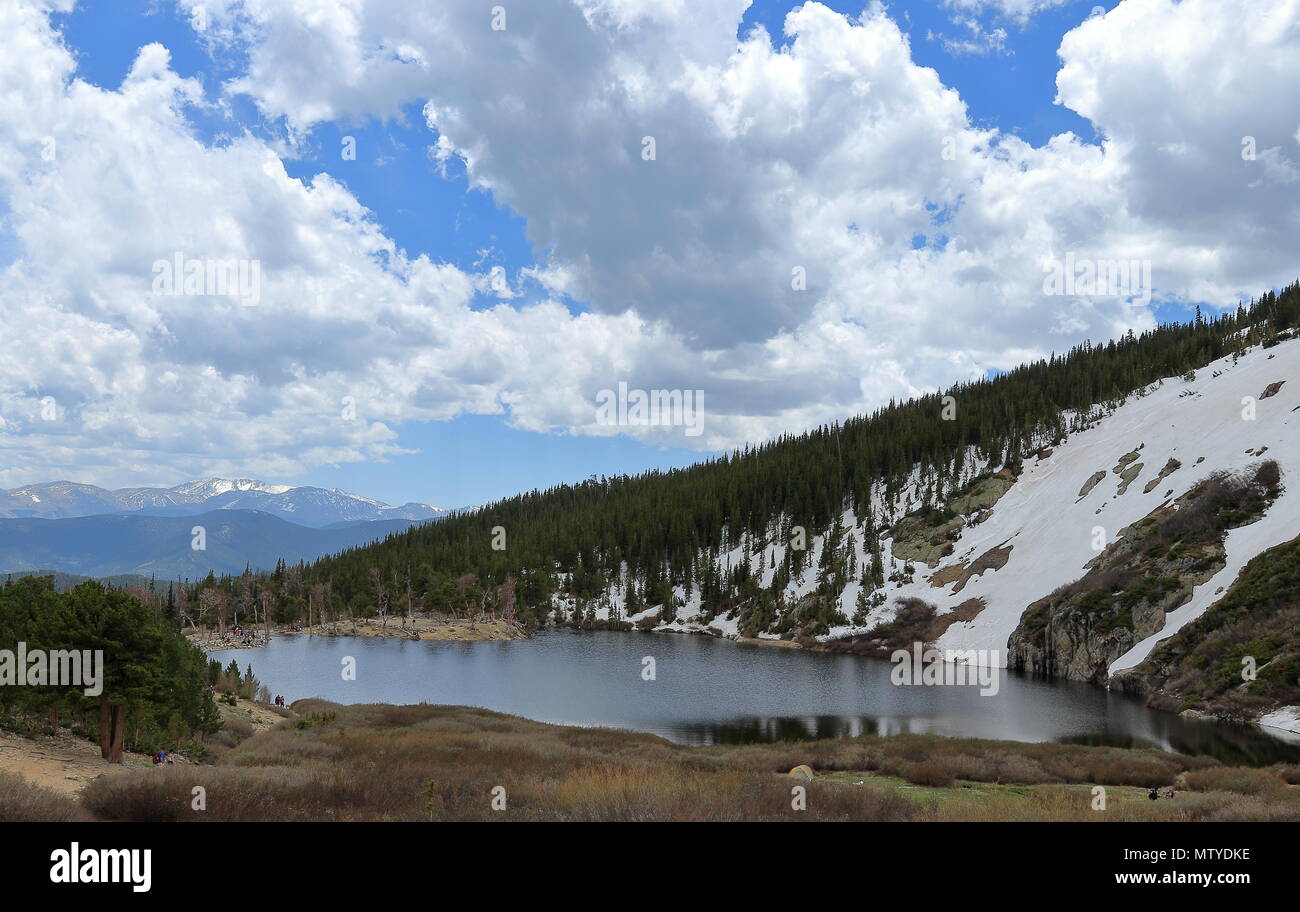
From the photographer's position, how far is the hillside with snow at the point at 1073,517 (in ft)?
266

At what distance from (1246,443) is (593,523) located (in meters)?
140

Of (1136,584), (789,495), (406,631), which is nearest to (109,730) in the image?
(1136,584)

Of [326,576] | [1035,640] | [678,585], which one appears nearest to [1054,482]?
[1035,640]

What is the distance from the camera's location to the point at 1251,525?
71.0 m

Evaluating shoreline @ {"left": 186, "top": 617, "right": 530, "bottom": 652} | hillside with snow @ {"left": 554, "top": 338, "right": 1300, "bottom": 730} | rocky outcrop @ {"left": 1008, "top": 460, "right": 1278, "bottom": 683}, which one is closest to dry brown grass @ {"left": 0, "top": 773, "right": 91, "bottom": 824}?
hillside with snow @ {"left": 554, "top": 338, "right": 1300, "bottom": 730}

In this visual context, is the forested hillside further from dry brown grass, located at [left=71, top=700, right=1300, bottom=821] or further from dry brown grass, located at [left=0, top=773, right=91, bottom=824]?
dry brown grass, located at [left=0, top=773, right=91, bottom=824]

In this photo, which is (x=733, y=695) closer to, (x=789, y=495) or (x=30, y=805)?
(x=30, y=805)

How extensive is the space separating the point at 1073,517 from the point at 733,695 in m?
68.5

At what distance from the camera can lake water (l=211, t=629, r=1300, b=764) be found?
47.3 meters

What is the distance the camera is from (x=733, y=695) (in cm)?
6538

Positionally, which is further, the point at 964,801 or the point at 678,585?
the point at 678,585

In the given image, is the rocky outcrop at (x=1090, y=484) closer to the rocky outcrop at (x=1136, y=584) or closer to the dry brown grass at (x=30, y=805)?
the rocky outcrop at (x=1136, y=584)
